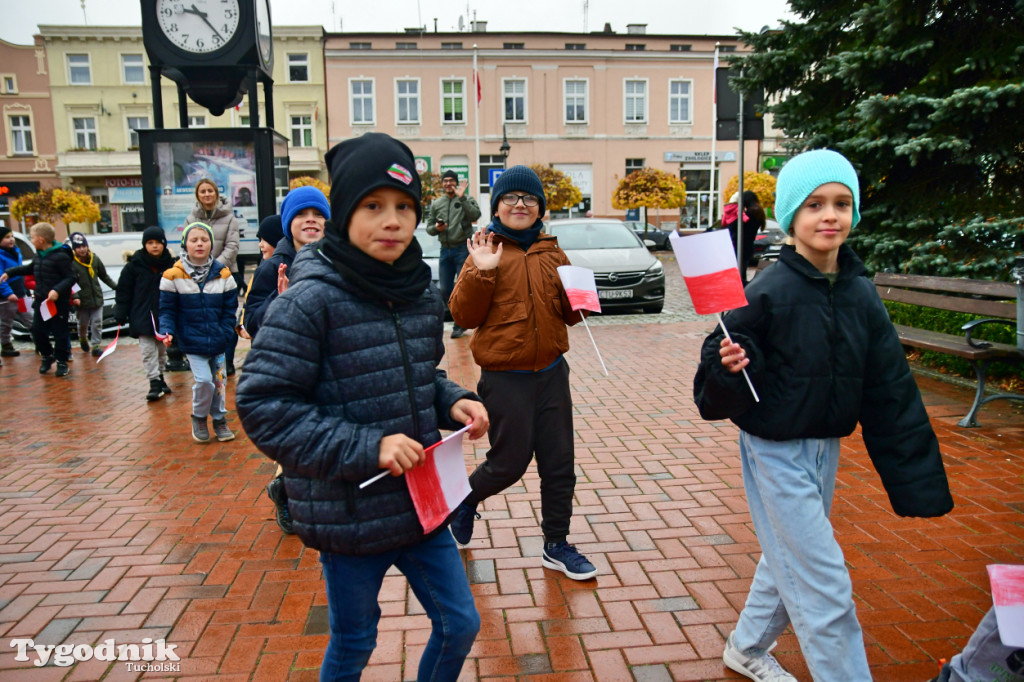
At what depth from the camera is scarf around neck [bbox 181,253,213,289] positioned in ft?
18.7

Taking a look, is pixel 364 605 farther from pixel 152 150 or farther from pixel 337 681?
pixel 152 150

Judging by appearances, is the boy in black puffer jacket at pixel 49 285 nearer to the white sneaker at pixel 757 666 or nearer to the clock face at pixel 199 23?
the clock face at pixel 199 23

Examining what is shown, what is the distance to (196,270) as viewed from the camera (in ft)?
18.8

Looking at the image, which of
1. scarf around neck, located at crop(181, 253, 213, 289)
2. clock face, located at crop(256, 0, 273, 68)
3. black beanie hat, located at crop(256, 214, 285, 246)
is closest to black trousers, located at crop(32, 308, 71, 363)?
clock face, located at crop(256, 0, 273, 68)

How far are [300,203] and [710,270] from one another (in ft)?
7.90

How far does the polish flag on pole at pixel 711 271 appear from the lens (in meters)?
2.25

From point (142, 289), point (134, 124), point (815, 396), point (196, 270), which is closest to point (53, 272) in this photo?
point (142, 289)

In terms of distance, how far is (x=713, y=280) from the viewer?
89.9 inches

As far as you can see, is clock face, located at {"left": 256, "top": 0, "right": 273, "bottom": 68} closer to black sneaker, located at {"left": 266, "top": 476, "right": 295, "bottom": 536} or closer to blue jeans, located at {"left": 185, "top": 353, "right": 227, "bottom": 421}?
blue jeans, located at {"left": 185, "top": 353, "right": 227, "bottom": 421}

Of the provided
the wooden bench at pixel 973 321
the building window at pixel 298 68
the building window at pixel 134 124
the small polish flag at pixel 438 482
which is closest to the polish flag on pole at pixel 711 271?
the small polish flag at pixel 438 482

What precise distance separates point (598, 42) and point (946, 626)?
140 feet

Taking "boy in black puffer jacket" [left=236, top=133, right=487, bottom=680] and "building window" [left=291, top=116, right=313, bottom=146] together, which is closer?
"boy in black puffer jacket" [left=236, top=133, right=487, bottom=680]

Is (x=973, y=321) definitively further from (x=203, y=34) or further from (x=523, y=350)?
(x=203, y=34)

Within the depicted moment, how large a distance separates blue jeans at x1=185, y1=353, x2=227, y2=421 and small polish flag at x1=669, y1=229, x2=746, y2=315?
441 centimetres
